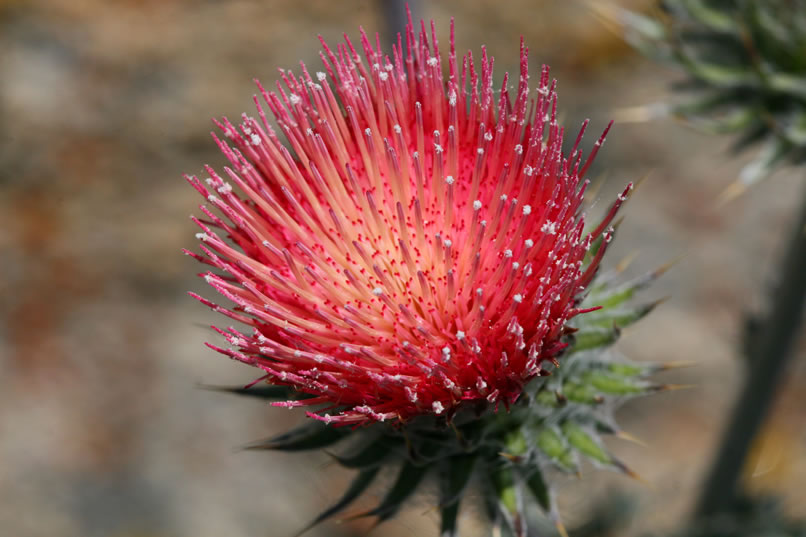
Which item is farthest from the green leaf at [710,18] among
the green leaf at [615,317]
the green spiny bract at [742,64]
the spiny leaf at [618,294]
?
the green leaf at [615,317]

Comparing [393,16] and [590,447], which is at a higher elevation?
[393,16]

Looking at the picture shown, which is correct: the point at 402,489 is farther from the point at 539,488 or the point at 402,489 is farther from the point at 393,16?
the point at 393,16

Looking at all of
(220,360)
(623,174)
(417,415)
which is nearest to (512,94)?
(417,415)

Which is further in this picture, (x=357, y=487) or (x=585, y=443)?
(x=357, y=487)

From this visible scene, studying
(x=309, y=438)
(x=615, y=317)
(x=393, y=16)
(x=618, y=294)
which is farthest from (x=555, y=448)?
(x=393, y=16)

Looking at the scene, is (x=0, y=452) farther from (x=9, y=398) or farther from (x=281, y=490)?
(x=281, y=490)
